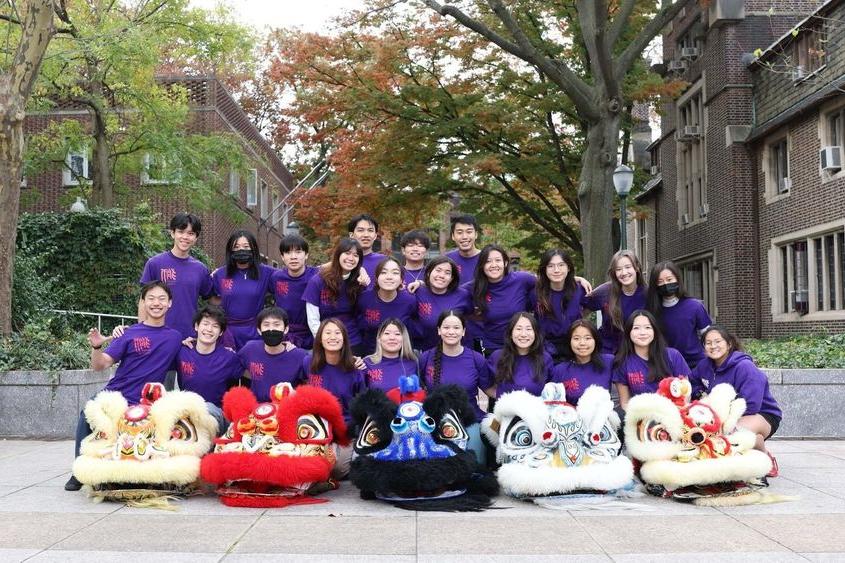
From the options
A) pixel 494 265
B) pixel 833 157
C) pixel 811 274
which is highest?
pixel 833 157

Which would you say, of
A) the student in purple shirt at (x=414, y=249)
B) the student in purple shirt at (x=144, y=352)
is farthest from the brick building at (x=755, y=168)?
the student in purple shirt at (x=144, y=352)

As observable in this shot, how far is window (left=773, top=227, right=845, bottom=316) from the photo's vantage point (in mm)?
19125

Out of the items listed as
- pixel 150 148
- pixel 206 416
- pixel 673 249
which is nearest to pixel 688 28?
pixel 673 249

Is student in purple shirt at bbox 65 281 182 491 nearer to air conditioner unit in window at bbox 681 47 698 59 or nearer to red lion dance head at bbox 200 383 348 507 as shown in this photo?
red lion dance head at bbox 200 383 348 507

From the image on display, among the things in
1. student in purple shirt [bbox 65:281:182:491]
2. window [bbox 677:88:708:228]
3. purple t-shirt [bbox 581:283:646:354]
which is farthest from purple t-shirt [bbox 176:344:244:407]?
window [bbox 677:88:708:228]

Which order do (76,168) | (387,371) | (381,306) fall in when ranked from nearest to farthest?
(387,371) < (381,306) < (76,168)

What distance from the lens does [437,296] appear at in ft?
25.9

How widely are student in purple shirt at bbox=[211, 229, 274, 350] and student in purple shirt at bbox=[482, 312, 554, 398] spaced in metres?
2.18

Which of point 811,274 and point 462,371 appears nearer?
point 462,371

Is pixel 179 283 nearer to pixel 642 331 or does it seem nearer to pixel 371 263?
pixel 371 263

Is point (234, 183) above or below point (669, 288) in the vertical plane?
above

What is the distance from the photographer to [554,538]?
5.54m

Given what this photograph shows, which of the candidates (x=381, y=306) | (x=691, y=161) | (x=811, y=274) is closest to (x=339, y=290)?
(x=381, y=306)

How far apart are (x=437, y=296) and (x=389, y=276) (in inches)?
19.7
